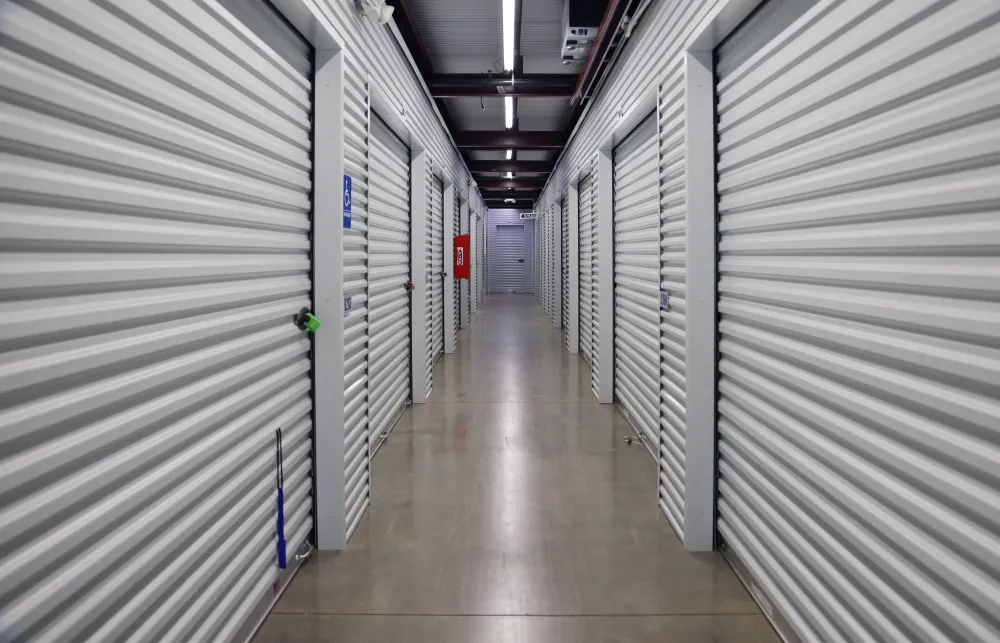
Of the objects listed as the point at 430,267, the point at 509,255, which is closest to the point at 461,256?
the point at 430,267

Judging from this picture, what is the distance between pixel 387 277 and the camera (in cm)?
518

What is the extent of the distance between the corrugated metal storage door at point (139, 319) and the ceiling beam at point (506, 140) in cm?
748

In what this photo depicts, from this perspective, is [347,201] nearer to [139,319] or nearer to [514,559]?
[139,319]

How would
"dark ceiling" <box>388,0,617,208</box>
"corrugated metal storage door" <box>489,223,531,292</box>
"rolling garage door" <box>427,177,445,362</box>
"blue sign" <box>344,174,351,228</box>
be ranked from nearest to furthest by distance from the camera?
"blue sign" <box>344,174,351,228</box> → "dark ceiling" <box>388,0,617,208</box> → "rolling garage door" <box>427,177,445,362</box> → "corrugated metal storage door" <box>489,223,531,292</box>

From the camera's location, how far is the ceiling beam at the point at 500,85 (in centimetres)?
667

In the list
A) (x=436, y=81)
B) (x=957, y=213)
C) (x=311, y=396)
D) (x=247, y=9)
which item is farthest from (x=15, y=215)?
(x=436, y=81)

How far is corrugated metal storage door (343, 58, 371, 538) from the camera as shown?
11.2 ft

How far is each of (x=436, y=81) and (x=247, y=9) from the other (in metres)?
4.51

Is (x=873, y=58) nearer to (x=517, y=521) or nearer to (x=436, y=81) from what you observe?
(x=517, y=521)

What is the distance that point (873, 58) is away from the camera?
1800 mm

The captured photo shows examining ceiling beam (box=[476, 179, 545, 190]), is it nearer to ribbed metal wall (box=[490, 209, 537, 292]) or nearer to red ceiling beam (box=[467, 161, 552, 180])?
red ceiling beam (box=[467, 161, 552, 180])

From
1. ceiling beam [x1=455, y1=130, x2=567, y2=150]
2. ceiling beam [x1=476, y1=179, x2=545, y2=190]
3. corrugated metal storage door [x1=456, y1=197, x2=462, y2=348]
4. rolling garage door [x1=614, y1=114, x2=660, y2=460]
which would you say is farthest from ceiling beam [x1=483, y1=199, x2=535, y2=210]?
rolling garage door [x1=614, y1=114, x2=660, y2=460]

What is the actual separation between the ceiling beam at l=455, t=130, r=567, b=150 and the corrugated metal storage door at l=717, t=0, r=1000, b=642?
7.24 m

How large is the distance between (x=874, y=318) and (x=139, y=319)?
219 centimetres
